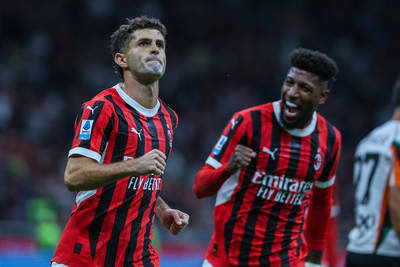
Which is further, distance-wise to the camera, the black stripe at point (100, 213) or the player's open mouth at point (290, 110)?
the player's open mouth at point (290, 110)

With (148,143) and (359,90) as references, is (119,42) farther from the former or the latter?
(359,90)

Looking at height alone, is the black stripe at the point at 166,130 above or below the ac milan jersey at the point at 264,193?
above

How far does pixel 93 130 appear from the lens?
352cm

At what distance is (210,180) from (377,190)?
1.24 m

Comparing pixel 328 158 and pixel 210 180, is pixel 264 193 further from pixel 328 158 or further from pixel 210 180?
pixel 328 158

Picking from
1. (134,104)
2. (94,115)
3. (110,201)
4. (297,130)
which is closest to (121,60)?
(134,104)

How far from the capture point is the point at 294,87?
4.74m

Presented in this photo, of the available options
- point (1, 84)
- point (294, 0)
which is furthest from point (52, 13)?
point (294, 0)

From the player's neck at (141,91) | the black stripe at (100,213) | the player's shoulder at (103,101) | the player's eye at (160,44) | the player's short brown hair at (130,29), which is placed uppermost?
the player's short brown hair at (130,29)

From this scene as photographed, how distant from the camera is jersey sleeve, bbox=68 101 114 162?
348 cm

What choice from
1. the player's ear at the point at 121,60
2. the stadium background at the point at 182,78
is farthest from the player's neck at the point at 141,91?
the stadium background at the point at 182,78

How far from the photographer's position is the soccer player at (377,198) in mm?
4477

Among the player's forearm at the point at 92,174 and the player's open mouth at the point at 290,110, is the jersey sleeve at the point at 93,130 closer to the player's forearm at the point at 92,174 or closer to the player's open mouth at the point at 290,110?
the player's forearm at the point at 92,174

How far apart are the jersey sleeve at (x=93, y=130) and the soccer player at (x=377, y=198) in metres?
2.04
